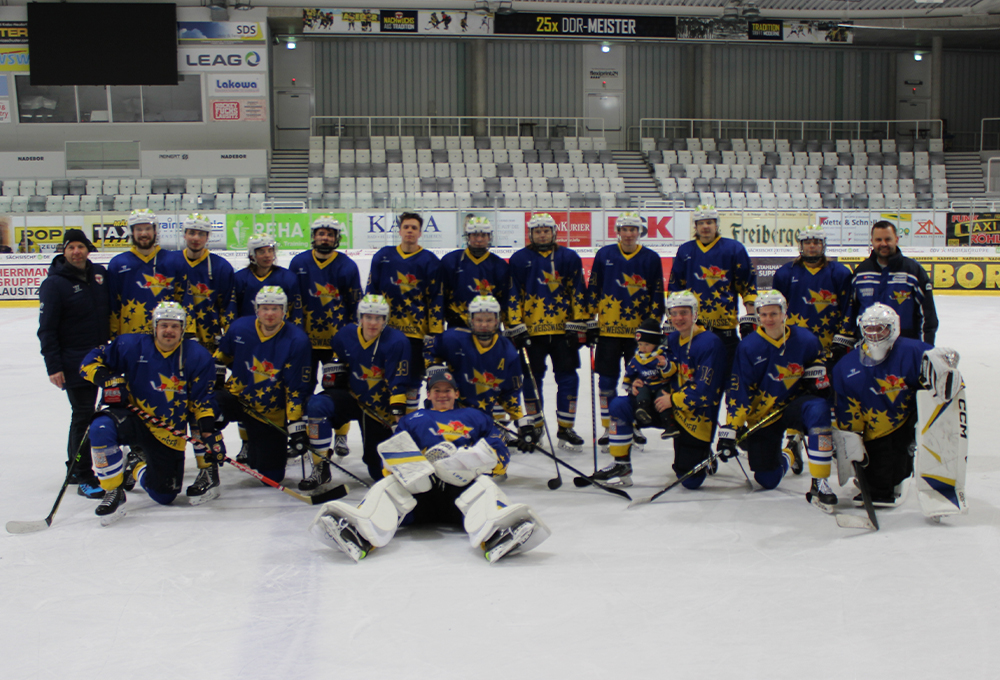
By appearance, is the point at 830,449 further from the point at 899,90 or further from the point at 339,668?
the point at 899,90

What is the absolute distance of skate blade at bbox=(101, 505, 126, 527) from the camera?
4.16m

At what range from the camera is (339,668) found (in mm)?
2719

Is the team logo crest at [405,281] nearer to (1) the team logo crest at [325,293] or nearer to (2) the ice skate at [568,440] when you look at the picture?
(1) the team logo crest at [325,293]

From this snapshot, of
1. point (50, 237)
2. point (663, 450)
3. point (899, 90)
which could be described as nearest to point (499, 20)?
point (50, 237)

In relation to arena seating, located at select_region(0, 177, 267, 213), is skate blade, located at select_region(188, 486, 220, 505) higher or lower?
lower

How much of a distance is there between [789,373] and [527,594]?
2174 mm

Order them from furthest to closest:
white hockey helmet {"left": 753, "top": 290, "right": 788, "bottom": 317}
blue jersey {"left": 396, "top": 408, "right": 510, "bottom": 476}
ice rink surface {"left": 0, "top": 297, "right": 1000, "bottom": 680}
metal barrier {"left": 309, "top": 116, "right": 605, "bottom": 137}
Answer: metal barrier {"left": 309, "top": 116, "right": 605, "bottom": 137}
white hockey helmet {"left": 753, "top": 290, "right": 788, "bottom": 317}
blue jersey {"left": 396, "top": 408, "right": 510, "bottom": 476}
ice rink surface {"left": 0, "top": 297, "right": 1000, "bottom": 680}

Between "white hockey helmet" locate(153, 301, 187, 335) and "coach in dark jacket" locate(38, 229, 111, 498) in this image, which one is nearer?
"white hockey helmet" locate(153, 301, 187, 335)

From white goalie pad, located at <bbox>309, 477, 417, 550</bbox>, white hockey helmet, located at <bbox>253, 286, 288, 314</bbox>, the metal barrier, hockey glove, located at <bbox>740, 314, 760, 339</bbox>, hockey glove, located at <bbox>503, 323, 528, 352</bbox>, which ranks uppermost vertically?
the metal barrier

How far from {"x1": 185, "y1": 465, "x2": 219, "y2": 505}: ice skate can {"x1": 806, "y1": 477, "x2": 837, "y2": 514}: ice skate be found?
3.28 metres

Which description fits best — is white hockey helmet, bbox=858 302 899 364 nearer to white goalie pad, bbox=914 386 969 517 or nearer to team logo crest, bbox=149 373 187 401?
white goalie pad, bbox=914 386 969 517

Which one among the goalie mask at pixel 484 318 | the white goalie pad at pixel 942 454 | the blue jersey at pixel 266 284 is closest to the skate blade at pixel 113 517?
the blue jersey at pixel 266 284

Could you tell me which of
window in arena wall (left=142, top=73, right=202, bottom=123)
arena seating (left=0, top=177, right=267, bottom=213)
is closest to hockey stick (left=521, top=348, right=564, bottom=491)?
arena seating (left=0, top=177, right=267, bottom=213)

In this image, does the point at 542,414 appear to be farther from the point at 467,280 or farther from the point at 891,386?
the point at 891,386
